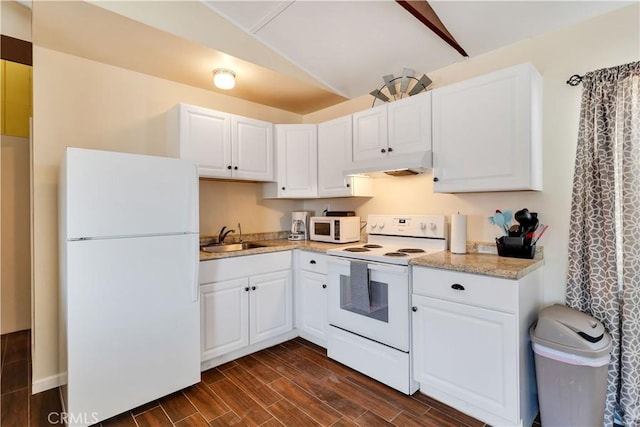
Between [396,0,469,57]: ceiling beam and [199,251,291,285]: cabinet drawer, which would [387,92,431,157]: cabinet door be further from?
[199,251,291,285]: cabinet drawer

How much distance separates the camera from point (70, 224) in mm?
1638

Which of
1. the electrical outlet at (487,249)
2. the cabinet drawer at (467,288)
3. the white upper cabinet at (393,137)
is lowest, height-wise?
the cabinet drawer at (467,288)

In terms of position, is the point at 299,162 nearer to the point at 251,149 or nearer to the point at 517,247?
the point at 251,149

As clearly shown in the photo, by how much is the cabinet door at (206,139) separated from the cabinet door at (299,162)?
0.60 metres

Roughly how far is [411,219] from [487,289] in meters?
1.00

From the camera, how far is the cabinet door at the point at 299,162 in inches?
123

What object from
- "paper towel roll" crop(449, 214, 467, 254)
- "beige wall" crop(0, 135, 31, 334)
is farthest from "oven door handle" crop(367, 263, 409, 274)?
"beige wall" crop(0, 135, 31, 334)

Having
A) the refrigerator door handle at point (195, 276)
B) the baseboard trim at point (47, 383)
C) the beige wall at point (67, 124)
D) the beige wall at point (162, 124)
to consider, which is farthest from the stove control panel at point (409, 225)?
the baseboard trim at point (47, 383)

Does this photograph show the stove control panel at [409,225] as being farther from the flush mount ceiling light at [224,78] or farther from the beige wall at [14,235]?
the beige wall at [14,235]

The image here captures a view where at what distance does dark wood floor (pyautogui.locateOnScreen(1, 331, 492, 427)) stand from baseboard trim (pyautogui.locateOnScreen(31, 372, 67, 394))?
4 centimetres

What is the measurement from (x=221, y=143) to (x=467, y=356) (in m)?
2.51

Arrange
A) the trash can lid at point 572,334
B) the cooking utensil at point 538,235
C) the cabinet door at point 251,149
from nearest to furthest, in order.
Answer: the trash can lid at point 572,334
the cooking utensil at point 538,235
the cabinet door at point 251,149

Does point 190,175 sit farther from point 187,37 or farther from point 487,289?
point 487,289

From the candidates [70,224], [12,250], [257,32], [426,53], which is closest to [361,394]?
[70,224]
